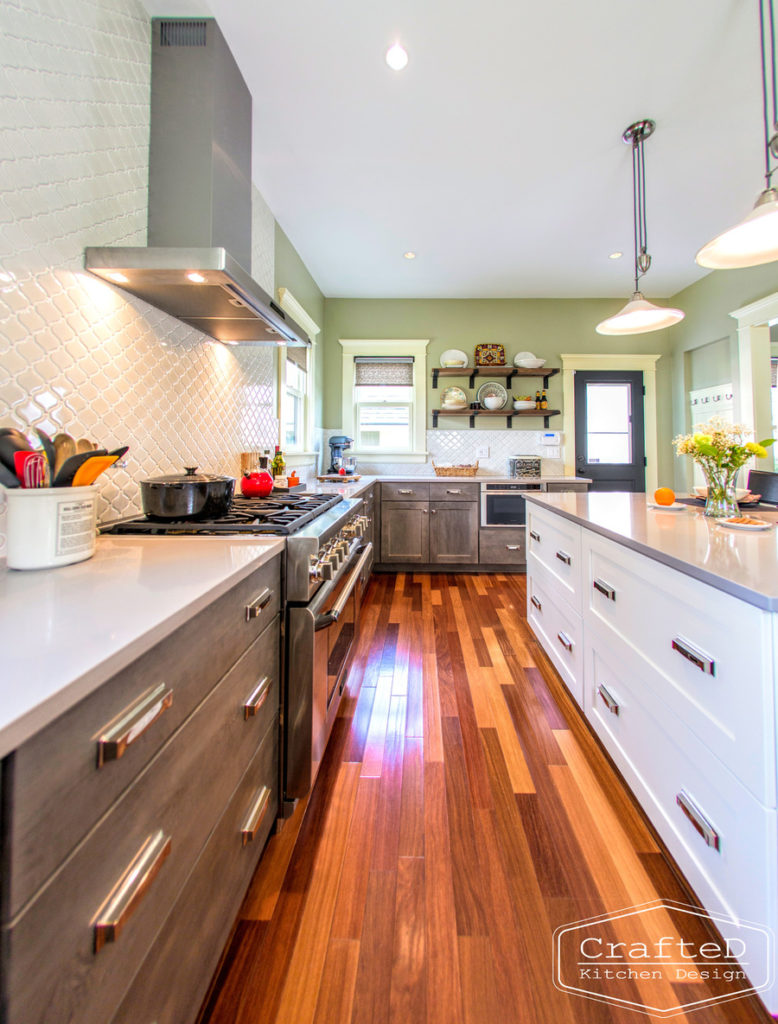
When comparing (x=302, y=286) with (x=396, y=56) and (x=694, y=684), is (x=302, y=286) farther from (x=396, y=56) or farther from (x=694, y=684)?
(x=694, y=684)

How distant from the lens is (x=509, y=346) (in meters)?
4.81

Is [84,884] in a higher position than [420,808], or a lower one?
higher

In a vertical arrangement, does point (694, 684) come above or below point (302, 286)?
below

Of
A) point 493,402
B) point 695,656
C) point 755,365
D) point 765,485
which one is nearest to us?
point 695,656

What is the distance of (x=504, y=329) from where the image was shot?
480cm

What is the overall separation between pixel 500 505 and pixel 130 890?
394 cm

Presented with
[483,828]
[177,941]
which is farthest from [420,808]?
[177,941]

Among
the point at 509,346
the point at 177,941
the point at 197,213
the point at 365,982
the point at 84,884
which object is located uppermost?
the point at 509,346

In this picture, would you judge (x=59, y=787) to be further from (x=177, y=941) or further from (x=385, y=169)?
(x=385, y=169)

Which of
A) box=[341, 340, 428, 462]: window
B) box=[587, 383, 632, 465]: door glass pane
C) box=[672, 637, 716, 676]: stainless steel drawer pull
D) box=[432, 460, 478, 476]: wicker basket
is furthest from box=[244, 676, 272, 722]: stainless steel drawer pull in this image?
box=[587, 383, 632, 465]: door glass pane

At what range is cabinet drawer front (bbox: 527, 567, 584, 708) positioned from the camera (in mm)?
1861

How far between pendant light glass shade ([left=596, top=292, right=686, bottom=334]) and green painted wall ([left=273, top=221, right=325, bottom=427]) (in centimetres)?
233

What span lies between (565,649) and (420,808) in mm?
1021

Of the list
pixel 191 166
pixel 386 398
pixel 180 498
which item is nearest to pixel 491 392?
pixel 386 398
